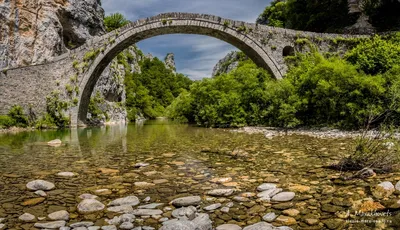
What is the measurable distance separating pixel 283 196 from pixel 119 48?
1779cm

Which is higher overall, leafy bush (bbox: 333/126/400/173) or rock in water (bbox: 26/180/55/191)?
leafy bush (bbox: 333/126/400/173)

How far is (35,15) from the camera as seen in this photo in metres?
20.5

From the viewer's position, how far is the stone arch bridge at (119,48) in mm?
17312

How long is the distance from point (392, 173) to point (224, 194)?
7.12 ft

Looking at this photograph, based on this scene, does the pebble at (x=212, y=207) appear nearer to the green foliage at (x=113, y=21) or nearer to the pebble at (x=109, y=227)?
the pebble at (x=109, y=227)

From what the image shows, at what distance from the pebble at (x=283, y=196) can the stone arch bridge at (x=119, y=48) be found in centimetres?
1549

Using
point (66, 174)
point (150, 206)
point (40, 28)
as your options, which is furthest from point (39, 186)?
point (40, 28)

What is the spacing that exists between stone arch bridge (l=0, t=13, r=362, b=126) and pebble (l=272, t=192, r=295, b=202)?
15491mm

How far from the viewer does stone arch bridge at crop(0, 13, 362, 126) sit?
17312 millimetres

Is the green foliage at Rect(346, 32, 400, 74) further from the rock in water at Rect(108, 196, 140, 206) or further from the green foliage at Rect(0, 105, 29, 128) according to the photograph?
the green foliage at Rect(0, 105, 29, 128)

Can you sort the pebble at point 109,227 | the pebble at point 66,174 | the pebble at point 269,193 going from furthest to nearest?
the pebble at point 66,174, the pebble at point 269,193, the pebble at point 109,227

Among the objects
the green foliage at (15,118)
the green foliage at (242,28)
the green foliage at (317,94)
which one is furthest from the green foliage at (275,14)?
the green foliage at (15,118)

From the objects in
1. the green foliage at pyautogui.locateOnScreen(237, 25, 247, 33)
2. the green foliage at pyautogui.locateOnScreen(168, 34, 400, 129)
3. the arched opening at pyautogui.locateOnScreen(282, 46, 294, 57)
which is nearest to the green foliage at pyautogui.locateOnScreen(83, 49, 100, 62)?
the green foliage at pyautogui.locateOnScreen(168, 34, 400, 129)

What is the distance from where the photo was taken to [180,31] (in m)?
19.0
